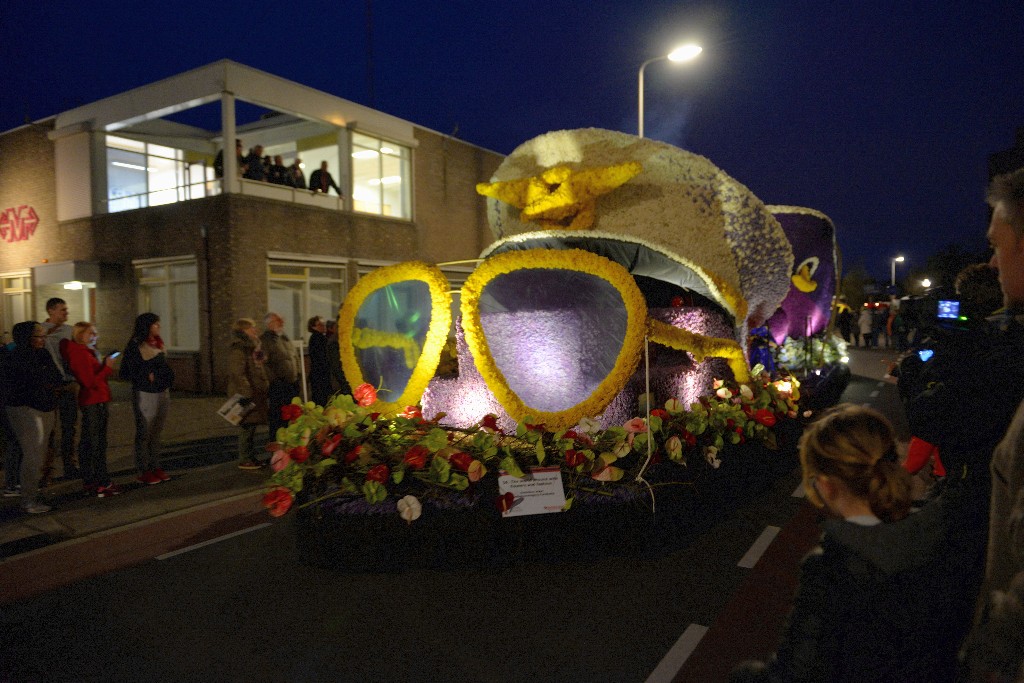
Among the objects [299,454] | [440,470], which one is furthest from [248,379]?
[440,470]

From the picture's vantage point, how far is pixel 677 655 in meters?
3.37

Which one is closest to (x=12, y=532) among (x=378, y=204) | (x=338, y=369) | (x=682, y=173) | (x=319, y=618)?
(x=319, y=618)

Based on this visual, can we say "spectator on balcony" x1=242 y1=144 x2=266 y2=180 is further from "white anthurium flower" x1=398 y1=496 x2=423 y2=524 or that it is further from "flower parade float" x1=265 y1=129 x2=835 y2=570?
"white anthurium flower" x1=398 y1=496 x2=423 y2=524

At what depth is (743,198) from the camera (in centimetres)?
607

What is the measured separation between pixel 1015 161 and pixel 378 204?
79.0ft

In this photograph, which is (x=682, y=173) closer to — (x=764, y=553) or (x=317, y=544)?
(x=764, y=553)

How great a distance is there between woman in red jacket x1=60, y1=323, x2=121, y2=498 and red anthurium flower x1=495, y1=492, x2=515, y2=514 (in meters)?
4.69

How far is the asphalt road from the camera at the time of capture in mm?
3326

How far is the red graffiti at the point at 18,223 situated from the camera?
18.2 metres

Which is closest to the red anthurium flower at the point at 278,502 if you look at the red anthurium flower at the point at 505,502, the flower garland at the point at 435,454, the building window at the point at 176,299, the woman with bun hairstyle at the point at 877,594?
the flower garland at the point at 435,454

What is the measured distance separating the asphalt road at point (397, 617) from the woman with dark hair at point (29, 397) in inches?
51.5

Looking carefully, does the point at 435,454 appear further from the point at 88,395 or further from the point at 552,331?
the point at 88,395

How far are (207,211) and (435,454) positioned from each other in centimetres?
1191

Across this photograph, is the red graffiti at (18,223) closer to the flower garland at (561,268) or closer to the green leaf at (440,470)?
the flower garland at (561,268)
